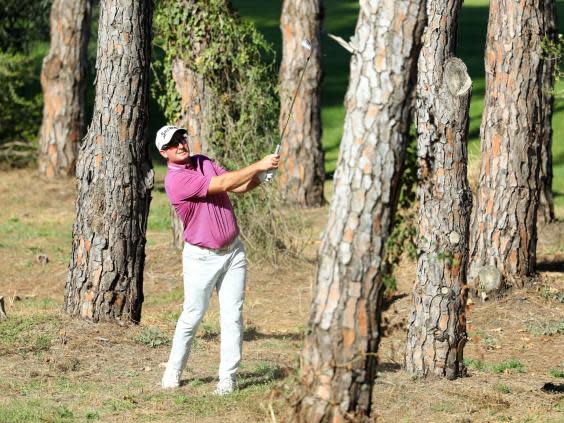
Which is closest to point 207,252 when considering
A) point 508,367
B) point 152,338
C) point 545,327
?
point 152,338

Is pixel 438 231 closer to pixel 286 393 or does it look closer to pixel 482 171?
pixel 286 393

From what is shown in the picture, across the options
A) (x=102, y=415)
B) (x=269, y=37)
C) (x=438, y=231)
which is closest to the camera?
(x=102, y=415)

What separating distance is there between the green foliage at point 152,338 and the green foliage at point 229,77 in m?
3.92

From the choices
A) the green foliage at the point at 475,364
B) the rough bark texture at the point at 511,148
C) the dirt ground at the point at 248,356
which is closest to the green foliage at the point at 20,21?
the dirt ground at the point at 248,356

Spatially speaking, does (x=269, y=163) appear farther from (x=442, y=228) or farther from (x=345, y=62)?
(x=345, y=62)

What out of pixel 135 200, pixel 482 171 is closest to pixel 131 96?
pixel 135 200

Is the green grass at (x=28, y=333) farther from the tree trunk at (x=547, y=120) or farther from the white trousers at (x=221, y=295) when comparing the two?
the tree trunk at (x=547, y=120)

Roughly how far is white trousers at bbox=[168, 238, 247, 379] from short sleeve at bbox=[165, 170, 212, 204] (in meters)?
0.36

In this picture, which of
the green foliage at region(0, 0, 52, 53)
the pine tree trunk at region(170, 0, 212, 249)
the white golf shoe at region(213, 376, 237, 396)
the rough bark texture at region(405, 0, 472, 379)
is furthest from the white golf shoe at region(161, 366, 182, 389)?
the green foliage at region(0, 0, 52, 53)

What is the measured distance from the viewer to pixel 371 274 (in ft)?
20.4

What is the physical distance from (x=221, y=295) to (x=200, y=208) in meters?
0.63

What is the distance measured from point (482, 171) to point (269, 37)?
27.0 metres

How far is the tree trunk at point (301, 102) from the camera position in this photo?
1830 centimetres

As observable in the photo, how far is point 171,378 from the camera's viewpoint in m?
8.41
